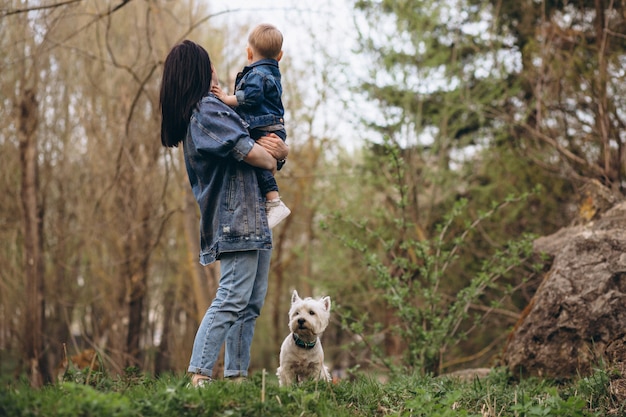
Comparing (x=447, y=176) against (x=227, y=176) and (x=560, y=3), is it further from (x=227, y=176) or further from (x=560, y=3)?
(x=227, y=176)

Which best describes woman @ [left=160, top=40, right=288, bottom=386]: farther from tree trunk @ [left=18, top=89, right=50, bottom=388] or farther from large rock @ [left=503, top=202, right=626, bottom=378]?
tree trunk @ [left=18, top=89, right=50, bottom=388]

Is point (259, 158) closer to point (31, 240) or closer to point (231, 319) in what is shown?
point (231, 319)

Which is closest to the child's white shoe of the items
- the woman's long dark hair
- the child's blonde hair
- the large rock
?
the woman's long dark hair

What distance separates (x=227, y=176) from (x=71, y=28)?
864 centimetres

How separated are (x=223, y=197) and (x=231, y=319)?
0.74m

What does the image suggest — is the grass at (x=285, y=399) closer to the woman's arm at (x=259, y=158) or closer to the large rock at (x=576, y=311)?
the large rock at (x=576, y=311)

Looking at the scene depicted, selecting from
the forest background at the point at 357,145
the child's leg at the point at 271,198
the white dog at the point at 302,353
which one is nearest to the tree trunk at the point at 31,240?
the forest background at the point at 357,145

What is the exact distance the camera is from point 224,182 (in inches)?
155

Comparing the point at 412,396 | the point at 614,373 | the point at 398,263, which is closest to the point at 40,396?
the point at 412,396

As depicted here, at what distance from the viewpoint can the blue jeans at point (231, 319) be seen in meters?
3.77

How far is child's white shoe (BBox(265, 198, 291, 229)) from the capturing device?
3.98 meters

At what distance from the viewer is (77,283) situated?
1473 cm

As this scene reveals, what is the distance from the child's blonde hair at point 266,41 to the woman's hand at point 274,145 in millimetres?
529

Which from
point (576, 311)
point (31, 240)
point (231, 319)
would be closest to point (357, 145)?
point (31, 240)
